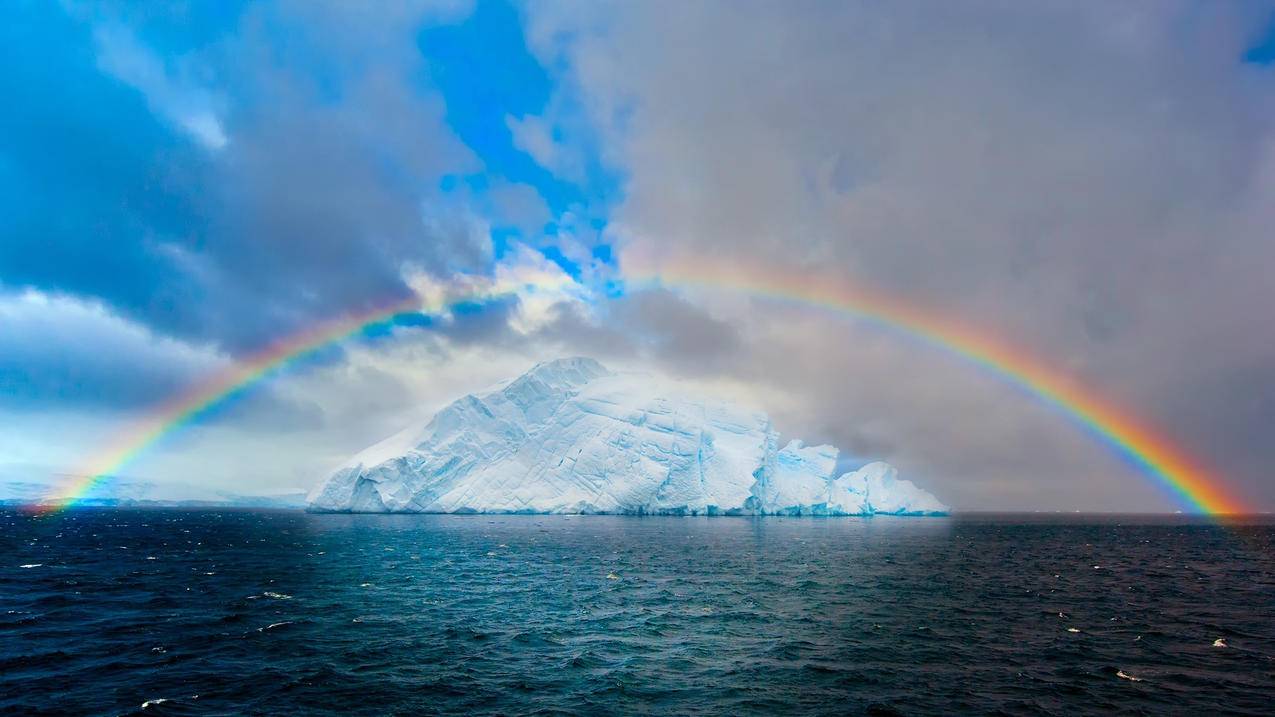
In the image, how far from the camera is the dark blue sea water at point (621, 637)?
67.5 feet

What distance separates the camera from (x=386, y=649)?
26141mm

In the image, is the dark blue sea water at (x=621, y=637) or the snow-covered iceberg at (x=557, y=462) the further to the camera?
the snow-covered iceberg at (x=557, y=462)

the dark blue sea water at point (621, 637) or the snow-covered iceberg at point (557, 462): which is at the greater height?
the snow-covered iceberg at point (557, 462)

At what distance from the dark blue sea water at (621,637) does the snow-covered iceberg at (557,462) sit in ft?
290

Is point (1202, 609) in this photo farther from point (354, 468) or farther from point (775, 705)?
point (354, 468)

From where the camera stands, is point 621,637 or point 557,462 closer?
point 621,637

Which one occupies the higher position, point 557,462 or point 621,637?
point 557,462

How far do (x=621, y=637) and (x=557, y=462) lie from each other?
125 meters

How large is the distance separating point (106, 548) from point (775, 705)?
78.8 meters

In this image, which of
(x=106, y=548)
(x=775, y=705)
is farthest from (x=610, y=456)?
(x=775, y=705)

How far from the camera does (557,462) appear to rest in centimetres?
15238

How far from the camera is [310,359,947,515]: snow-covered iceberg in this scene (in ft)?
477

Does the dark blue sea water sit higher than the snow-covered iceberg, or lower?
lower

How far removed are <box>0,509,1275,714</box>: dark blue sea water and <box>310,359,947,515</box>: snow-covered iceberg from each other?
88340 millimetres
